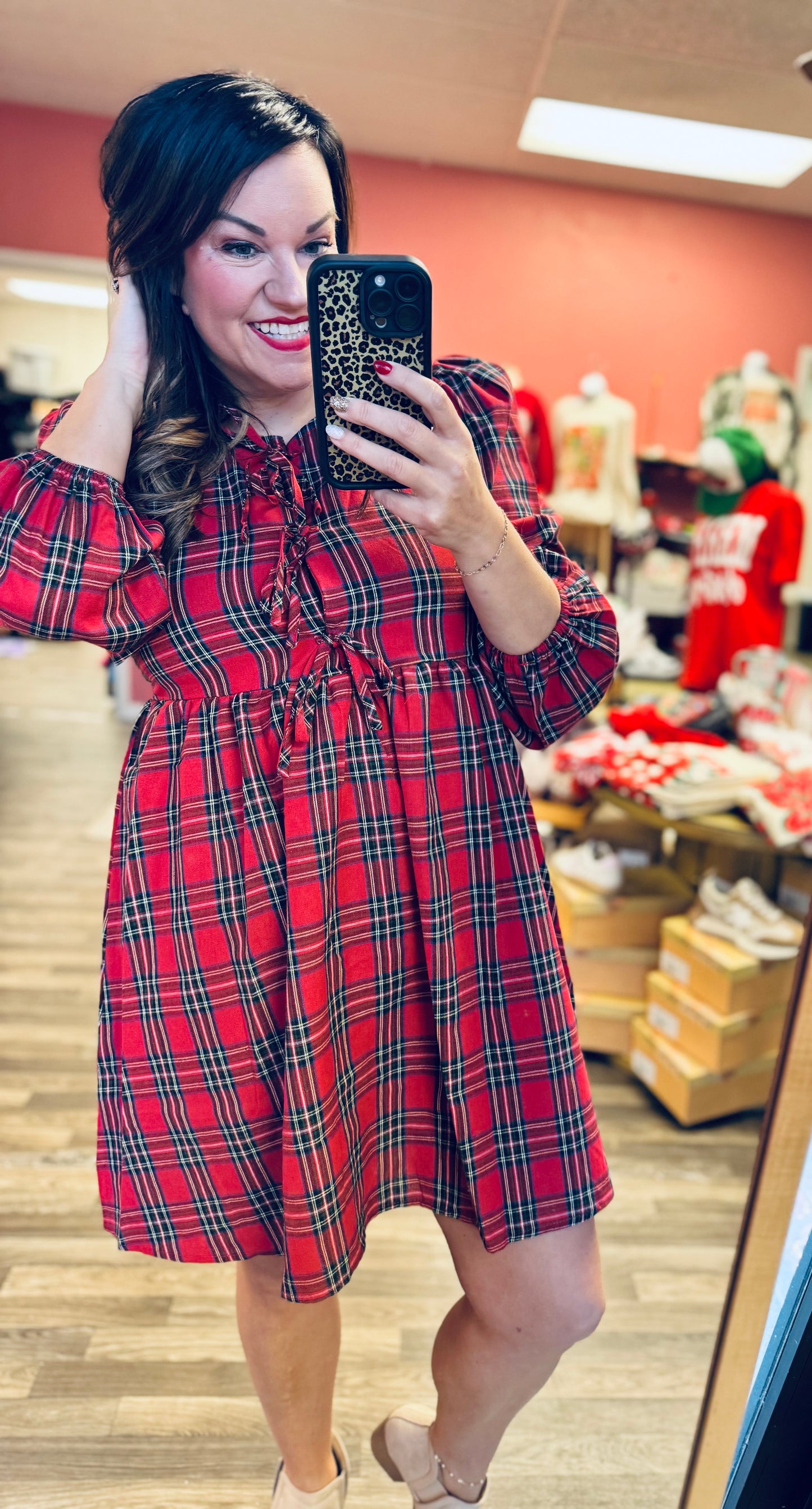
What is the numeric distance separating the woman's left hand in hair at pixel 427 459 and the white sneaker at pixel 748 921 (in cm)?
145

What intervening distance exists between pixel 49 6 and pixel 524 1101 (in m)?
3.19

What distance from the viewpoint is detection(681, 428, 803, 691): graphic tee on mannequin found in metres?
3.00

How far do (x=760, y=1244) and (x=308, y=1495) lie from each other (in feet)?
1.87

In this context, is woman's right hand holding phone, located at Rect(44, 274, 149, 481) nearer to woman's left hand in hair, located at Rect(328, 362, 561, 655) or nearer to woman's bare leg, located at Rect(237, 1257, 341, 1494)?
woman's left hand in hair, located at Rect(328, 362, 561, 655)

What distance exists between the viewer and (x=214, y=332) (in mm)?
732

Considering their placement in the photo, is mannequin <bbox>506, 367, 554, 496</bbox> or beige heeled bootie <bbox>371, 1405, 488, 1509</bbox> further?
mannequin <bbox>506, 367, 554, 496</bbox>

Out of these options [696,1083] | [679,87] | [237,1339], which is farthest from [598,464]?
[237,1339]

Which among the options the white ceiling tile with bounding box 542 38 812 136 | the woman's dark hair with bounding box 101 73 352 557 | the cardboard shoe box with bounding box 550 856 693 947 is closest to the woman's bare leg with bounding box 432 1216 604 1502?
the woman's dark hair with bounding box 101 73 352 557

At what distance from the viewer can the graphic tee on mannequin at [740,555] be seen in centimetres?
300

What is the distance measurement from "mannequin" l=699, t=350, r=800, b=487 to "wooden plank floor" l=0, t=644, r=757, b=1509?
8.39ft

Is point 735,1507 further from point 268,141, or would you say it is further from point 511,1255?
point 268,141

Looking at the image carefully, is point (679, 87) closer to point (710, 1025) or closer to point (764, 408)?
point (764, 408)

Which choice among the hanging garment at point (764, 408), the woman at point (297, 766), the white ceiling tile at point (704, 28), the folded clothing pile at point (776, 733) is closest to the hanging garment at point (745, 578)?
the folded clothing pile at point (776, 733)

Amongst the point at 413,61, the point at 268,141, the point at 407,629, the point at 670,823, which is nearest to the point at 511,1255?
the point at 407,629
